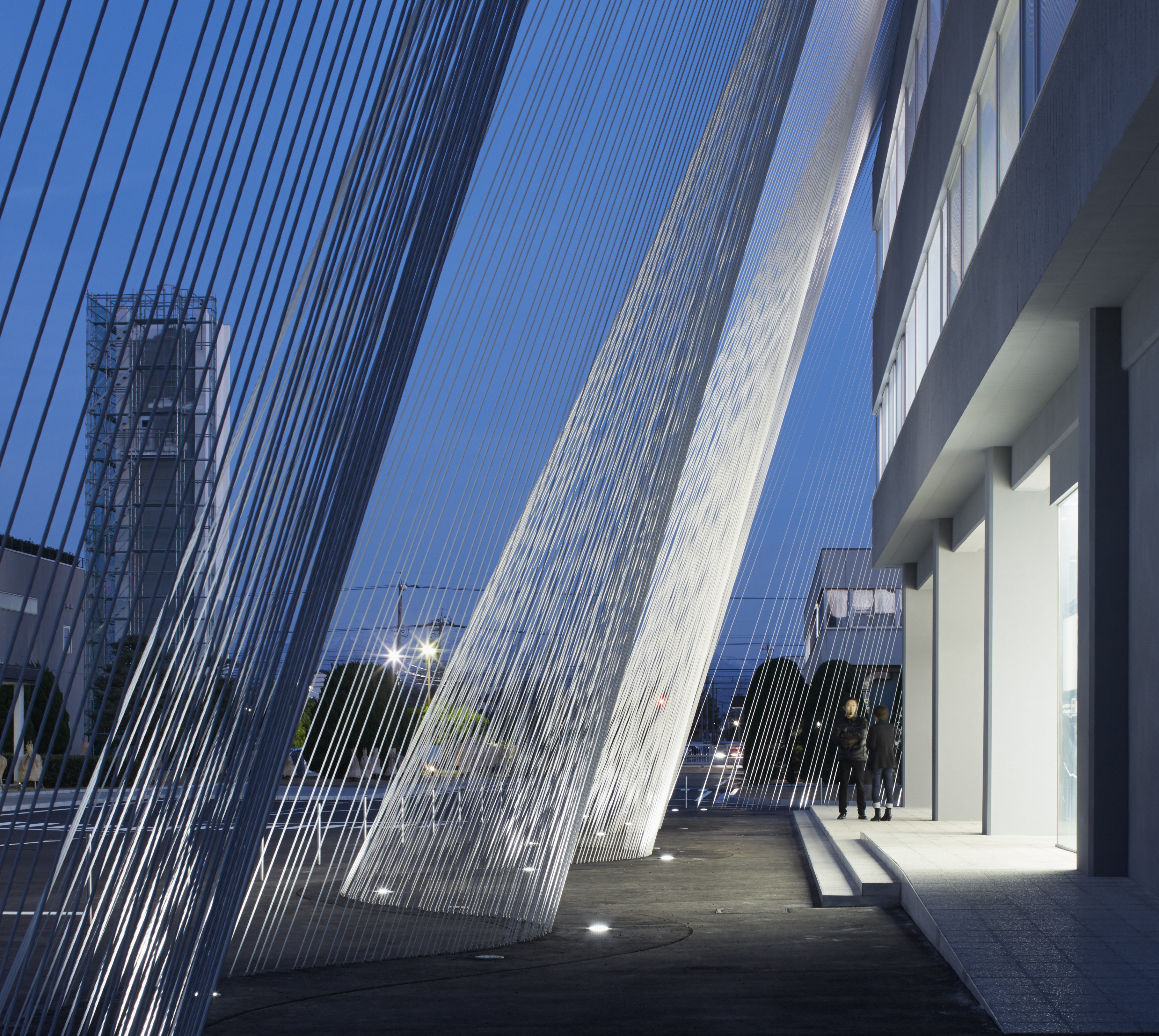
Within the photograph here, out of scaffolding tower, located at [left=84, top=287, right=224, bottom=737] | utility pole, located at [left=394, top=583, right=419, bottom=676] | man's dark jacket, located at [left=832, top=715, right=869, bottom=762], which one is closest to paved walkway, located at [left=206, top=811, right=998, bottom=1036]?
utility pole, located at [left=394, top=583, right=419, bottom=676]

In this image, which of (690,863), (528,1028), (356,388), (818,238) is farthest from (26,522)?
(818,238)

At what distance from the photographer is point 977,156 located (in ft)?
40.1

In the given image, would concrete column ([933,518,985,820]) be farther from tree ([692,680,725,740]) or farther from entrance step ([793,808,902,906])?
tree ([692,680,725,740])

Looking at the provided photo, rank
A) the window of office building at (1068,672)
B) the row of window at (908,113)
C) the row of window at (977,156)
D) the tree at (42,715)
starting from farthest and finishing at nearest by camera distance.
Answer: the row of window at (908,113) < the window of office building at (1068,672) < the row of window at (977,156) < the tree at (42,715)

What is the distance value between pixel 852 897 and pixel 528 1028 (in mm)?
5134

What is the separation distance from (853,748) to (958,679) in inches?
118

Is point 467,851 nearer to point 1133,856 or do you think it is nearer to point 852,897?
point 852,897

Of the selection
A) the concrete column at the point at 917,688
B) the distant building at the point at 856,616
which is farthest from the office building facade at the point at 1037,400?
the distant building at the point at 856,616

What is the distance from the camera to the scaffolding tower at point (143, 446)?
3.33m

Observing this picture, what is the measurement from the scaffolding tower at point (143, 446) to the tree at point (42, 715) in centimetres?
22

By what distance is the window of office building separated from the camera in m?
12.5

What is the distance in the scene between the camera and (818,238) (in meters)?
15.6

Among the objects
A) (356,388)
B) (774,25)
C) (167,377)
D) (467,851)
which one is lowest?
(467,851)

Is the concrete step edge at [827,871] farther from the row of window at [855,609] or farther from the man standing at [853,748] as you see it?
the row of window at [855,609]
